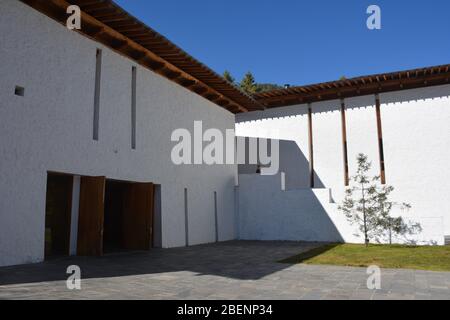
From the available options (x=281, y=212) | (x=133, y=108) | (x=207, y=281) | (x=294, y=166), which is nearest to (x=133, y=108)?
(x=133, y=108)

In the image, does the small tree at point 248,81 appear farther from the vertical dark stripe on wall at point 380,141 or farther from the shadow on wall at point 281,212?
the vertical dark stripe on wall at point 380,141

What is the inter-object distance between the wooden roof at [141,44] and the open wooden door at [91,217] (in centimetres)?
375

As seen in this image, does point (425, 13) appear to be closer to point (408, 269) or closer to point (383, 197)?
point (383, 197)

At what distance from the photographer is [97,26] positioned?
9.69 meters

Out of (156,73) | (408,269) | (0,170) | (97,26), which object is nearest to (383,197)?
(408,269)

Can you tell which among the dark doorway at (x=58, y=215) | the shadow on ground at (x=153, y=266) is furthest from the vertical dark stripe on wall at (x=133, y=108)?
the shadow on ground at (x=153, y=266)

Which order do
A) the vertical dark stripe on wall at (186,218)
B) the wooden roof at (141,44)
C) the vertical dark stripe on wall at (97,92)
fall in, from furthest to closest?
the vertical dark stripe on wall at (186,218) < the vertical dark stripe on wall at (97,92) < the wooden roof at (141,44)

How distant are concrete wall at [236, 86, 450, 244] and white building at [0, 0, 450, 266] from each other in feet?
0.14

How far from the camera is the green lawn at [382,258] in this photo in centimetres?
864

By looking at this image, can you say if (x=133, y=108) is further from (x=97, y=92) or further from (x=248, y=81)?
(x=248, y=81)

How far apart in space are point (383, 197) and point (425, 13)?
607cm

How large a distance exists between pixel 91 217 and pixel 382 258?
286 inches

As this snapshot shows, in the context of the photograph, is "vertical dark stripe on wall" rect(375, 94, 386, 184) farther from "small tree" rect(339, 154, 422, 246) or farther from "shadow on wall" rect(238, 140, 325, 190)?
"shadow on wall" rect(238, 140, 325, 190)

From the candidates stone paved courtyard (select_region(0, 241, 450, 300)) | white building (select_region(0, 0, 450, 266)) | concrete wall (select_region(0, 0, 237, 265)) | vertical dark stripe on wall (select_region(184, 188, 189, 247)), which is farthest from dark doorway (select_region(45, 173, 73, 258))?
vertical dark stripe on wall (select_region(184, 188, 189, 247))
